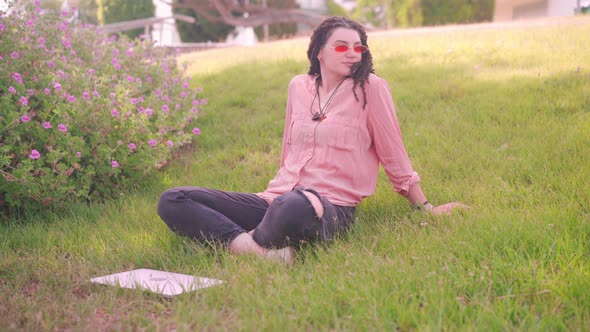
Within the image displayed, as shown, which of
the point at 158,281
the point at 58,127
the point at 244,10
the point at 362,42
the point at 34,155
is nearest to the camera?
the point at 158,281

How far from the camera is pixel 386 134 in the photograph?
3.50 metres

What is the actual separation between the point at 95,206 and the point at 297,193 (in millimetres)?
2099

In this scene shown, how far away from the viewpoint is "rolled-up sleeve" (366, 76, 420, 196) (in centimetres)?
349

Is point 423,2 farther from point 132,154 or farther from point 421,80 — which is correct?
point 132,154

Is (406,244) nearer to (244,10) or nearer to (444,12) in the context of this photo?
(444,12)

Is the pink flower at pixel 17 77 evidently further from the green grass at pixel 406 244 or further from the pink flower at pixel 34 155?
the green grass at pixel 406 244

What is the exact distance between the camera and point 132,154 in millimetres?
4930

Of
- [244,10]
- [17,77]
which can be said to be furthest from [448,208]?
[244,10]

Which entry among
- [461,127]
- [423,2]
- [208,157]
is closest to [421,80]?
[461,127]

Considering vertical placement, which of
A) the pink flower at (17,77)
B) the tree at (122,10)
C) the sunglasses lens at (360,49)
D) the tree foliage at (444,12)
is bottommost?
the pink flower at (17,77)

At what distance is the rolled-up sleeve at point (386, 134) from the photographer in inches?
138

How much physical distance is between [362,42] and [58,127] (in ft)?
7.54

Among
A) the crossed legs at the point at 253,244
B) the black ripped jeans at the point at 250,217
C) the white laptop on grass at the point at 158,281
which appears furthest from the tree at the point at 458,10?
the white laptop on grass at the point at 158,281

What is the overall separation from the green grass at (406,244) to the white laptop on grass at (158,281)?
0.17 feet
